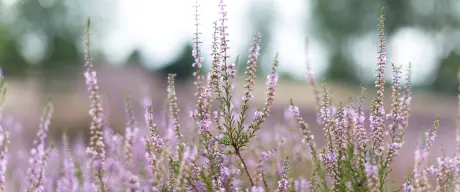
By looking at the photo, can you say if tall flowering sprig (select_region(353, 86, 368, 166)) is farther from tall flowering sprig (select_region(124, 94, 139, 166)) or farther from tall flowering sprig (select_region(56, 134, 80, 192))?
tall flowering sprig (select_region(56, 134, 80, 192))

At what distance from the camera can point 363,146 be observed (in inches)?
130

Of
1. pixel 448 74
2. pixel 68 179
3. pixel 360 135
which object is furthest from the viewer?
pixel 448 74

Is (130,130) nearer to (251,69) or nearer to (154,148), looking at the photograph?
(154,148)

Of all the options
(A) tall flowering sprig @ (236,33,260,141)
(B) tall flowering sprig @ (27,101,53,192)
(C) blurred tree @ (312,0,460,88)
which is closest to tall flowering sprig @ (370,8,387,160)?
(A) tall flowering sprig @ (236,33,260,141)

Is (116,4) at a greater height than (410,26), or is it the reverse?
(116,4)

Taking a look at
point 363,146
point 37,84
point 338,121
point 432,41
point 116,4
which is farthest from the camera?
point 116,4

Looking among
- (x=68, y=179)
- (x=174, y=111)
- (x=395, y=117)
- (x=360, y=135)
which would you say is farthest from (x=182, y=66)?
(x=360, y=135)

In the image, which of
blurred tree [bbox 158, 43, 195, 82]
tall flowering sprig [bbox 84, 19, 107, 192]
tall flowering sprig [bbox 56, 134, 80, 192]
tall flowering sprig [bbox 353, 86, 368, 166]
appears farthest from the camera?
blurred tree [bbox 158, 43, 195, 82]

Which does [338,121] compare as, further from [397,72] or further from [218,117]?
[218,117]

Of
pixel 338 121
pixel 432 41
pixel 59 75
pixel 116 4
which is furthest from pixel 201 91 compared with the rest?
pixel 116 4

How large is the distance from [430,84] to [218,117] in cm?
5350

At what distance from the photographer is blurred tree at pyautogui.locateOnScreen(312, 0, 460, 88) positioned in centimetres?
5331

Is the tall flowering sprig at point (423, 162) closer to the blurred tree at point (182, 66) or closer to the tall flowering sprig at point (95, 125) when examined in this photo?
the tall flowering sprig at point (95, 125)

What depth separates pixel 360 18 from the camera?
54531mm
